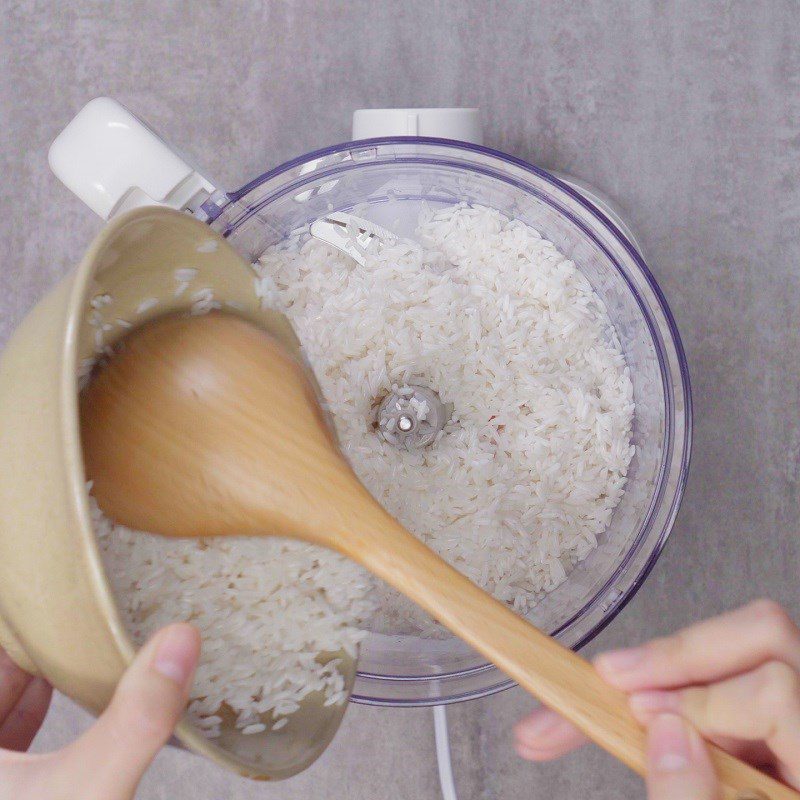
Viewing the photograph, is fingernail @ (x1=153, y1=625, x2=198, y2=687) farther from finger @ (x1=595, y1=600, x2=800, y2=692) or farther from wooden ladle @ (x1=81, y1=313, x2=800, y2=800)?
finger @ (x1=595, y1=600, x2=800, y2=692)

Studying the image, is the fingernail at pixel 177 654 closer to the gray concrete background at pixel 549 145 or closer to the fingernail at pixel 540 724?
the fingernail at pixel 540 724

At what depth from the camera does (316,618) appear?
0.69 m

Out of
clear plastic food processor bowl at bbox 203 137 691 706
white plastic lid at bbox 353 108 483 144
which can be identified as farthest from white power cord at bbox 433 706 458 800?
white plastic lid at bbox 353 108 483 144

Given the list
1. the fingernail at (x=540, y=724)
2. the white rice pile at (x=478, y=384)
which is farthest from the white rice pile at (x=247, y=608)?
the fingernail at (x=540, y=724)

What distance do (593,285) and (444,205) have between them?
19 centimetres

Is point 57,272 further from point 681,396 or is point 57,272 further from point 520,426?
point 681,396

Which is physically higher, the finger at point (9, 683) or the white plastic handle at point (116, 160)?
the white plastic handle at point (116, 160)

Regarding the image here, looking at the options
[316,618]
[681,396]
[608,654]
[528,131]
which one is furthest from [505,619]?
[528,131]

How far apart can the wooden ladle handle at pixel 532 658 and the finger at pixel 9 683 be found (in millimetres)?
420

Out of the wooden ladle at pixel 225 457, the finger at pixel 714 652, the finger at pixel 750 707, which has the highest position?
the wooden ladle at pixel 225 457

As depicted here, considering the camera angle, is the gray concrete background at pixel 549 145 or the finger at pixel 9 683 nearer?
the finger at pixel 9 683

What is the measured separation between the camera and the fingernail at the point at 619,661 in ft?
1.80

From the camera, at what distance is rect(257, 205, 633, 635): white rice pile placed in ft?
2.52

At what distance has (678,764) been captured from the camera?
1.60 feet
